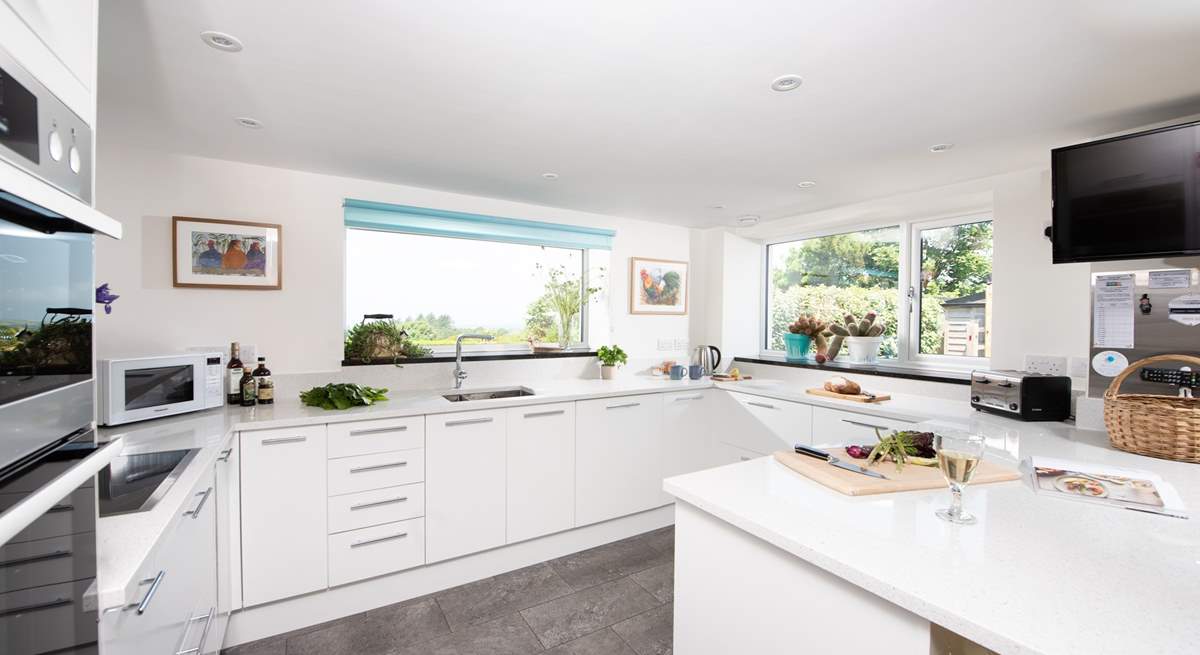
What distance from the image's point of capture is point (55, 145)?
63 centimetres

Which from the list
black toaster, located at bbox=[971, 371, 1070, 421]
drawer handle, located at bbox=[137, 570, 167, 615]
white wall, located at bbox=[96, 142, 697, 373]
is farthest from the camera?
white wall, located at bbox=[96, 142, 697, 373]

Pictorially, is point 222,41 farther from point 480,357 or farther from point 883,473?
point 883,473

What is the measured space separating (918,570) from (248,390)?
2.79m

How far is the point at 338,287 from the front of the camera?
293 centimetres

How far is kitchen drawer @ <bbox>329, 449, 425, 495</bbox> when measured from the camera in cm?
232

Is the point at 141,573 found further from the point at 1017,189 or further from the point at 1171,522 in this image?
the point at 1017,189

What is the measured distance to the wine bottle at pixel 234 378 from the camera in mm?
2539

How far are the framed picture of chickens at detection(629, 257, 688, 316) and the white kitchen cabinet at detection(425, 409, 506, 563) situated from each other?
1747 millimetres

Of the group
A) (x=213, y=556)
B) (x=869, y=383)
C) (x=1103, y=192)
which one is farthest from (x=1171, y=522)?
(x=213, y=556)

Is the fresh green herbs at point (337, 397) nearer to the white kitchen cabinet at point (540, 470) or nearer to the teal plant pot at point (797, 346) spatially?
the white kitchen cabinet at point (540, 470)

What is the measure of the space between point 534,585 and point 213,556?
1447mm

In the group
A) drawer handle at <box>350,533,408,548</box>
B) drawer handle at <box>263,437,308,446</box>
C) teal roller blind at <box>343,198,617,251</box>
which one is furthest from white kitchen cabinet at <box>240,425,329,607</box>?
teal roller blind at <box>343,198,617,251</box>

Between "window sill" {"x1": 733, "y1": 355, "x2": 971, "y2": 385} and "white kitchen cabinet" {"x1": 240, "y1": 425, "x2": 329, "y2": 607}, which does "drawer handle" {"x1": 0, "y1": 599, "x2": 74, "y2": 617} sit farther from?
"window sill" {"x1": 733, "y1": 355, "x2": 971, "y2": 385}

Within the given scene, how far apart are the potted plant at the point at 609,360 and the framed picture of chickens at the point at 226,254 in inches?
80.9
